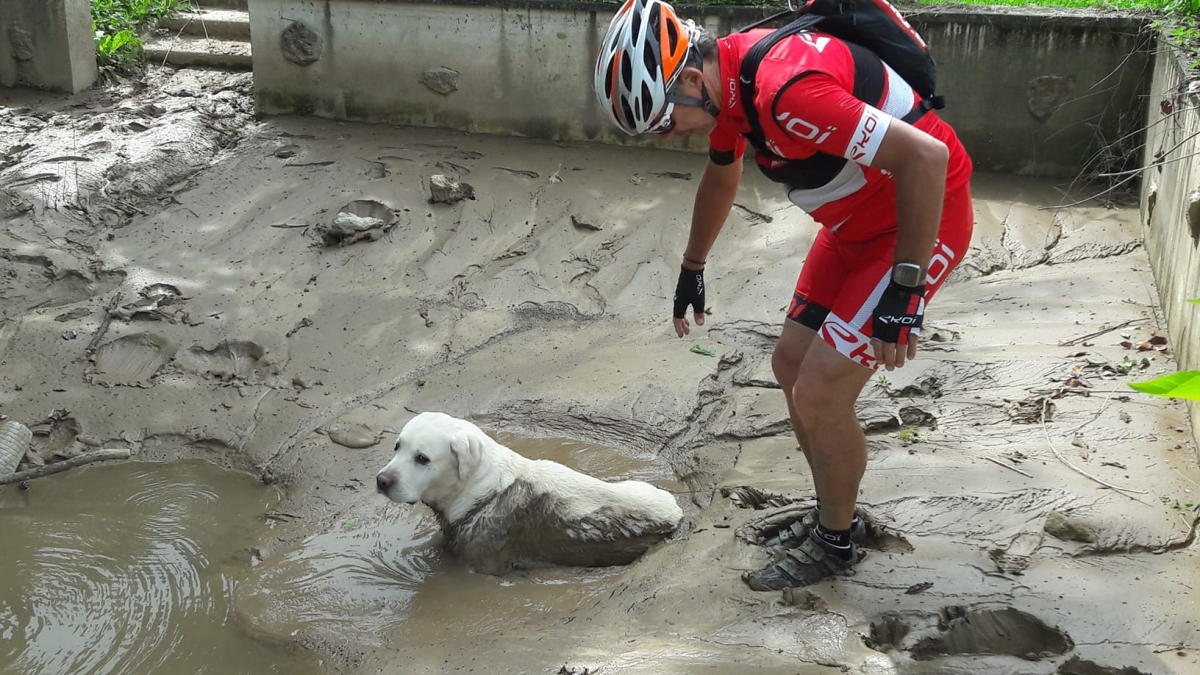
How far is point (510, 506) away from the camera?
14.5 feet

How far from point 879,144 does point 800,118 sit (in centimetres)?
25

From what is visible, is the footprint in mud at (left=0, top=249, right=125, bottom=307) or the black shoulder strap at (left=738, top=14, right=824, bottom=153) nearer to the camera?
the black shoulder strap at (left=738, top=14, right=824, bottom=153)

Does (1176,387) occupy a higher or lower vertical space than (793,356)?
higher

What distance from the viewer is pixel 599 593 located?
400 cm

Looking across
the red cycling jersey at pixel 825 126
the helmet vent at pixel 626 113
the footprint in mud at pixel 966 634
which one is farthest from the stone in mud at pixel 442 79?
the footprint in mud at pixel 966 634

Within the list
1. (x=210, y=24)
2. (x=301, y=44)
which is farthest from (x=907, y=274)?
(x=210, y=24)

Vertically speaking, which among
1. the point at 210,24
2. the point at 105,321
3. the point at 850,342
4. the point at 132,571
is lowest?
the point at 132,571

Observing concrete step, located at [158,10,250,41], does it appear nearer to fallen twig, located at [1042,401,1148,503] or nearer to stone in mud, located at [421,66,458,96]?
stone in mud, located at [421,66,458,96]

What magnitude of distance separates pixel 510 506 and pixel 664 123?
80.7 inches

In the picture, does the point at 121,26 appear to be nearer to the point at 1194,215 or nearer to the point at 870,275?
the point at 870,275

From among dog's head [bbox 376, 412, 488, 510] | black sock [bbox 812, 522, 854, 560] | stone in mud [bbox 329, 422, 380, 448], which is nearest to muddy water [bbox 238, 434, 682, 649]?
dog's head [bbox 376, 412, 488, 510]

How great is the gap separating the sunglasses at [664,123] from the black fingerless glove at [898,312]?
93 cm

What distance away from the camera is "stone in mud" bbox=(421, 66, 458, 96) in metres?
8.28

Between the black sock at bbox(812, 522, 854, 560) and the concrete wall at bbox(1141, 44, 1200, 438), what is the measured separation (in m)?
1.73
